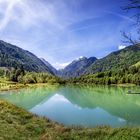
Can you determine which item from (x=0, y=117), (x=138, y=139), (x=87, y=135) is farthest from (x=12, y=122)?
(x=138, y=139)

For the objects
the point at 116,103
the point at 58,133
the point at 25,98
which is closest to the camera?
the point at 58,133

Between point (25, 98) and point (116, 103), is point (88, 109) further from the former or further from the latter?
point (25, 98)

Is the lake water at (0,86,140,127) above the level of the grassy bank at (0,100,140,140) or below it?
below

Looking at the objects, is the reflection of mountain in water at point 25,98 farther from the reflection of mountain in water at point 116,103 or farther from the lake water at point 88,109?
the reflection of mountain in water at point 116,103

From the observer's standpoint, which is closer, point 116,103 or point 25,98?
point 116,103

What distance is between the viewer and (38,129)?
23.7 m

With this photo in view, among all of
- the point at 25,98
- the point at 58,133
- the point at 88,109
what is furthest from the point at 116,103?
the point at 58,133

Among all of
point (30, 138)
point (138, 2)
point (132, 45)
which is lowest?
point (30, 138)

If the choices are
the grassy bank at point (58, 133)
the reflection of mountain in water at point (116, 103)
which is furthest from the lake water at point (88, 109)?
the grassy bank at point (58, 133)

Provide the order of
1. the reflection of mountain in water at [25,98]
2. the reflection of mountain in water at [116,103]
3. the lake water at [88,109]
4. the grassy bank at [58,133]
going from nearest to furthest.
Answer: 1. the grassy bank at [58,133]
2. the lake water at [88,109]
3. the reflection of mountain in water at [116,103]
4. the reflection of mountain in water at [25,98]

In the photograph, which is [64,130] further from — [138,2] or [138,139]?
[138,2]

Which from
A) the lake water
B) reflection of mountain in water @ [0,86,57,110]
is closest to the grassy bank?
the lake water

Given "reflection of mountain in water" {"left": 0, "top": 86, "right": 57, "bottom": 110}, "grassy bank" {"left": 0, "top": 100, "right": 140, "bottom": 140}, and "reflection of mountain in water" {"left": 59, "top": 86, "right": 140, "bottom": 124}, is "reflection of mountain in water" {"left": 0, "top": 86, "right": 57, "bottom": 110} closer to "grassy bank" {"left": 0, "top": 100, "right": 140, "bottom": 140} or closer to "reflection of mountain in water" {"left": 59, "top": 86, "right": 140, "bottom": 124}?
"reflection of mountain in water" {"left": 59, "top": 86, "right": 140, "bottom": 124}

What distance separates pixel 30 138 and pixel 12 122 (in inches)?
261
